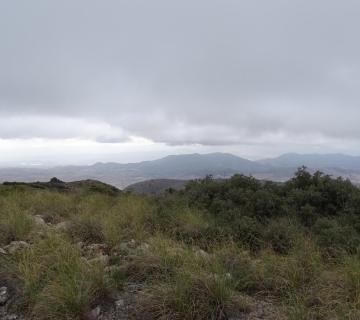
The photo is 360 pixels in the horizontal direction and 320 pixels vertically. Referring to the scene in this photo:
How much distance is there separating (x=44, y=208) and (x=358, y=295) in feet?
28.8

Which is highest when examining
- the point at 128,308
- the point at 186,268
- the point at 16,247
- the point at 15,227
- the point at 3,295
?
the point at 15,227

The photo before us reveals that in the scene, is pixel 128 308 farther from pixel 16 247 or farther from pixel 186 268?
pixel 16 247

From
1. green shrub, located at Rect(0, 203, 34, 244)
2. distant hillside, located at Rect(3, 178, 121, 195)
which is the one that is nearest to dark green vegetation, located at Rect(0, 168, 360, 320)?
green shrub, located at Rect(0, 203, 34, 244)

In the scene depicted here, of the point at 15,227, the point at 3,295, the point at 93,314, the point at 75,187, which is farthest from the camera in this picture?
the point at 75,187

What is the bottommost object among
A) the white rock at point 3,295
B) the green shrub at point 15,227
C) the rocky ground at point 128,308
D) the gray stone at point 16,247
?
the rocky ground at point 128,308

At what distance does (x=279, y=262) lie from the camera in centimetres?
480

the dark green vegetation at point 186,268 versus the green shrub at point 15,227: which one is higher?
the green shrub at point 15,227

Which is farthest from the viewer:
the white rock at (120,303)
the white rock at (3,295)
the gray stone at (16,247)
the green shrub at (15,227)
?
the green shrub at (15,227)

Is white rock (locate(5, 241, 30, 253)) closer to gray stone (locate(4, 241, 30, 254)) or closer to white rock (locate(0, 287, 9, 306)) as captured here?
gray stone (locate(4, 241, 30, 254))

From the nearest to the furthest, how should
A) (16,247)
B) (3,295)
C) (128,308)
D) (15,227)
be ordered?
1. (128,308)
2. (3,295)
3. (16,247)
4. (15,227)

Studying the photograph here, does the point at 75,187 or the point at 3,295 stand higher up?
the point at 75,187

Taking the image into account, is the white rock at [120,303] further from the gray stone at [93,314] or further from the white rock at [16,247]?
the white rock at [16,247]

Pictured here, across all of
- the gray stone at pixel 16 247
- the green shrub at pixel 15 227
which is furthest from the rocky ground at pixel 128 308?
the green shrub at pixel 15 227

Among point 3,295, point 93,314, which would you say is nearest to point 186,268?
point 93,314
